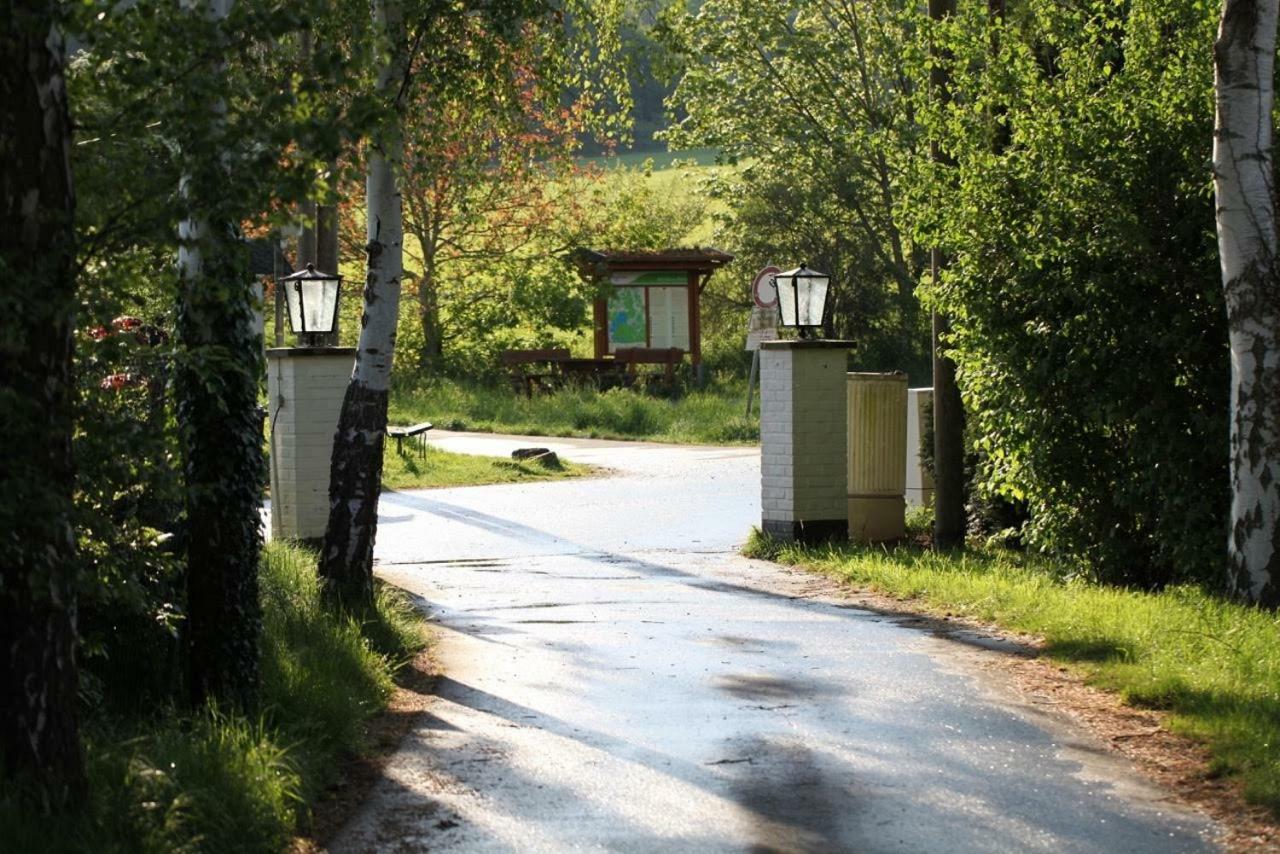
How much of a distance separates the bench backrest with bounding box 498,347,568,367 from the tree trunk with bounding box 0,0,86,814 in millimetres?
33310

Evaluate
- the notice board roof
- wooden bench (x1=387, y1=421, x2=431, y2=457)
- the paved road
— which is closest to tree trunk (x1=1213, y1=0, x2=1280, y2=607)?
the paved road

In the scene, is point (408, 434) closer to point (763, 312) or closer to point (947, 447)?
point (763, 312)

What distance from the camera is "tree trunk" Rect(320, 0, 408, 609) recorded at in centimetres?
1196

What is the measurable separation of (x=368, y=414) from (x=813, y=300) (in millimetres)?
6109

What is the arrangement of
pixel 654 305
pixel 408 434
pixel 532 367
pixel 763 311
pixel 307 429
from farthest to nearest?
1. pixel 654 305
2. pixel 532 367
3. pixel 763 311
4. pixel 408 434
5. pixel 307 429

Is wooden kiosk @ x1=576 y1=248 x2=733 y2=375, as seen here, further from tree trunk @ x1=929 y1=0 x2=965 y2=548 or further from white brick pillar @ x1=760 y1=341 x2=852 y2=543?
tree trunk @ x1=929 y1=0 x2=965 y2=548

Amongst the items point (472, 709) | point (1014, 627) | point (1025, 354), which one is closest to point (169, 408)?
point (472, 709)

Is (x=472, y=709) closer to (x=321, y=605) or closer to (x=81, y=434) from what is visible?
(x=321, y=605)

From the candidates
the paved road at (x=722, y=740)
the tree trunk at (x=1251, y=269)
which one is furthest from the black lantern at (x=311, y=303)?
the tree trunk at (x=1251, y=269)

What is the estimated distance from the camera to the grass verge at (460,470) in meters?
24.7

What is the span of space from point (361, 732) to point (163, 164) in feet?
9.97

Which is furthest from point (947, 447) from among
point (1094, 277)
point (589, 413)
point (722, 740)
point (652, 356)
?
point (652, 356)

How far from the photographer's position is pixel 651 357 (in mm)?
40219

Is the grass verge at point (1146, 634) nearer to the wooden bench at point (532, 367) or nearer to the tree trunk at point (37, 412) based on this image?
the tree trunk at point (37, 412)
